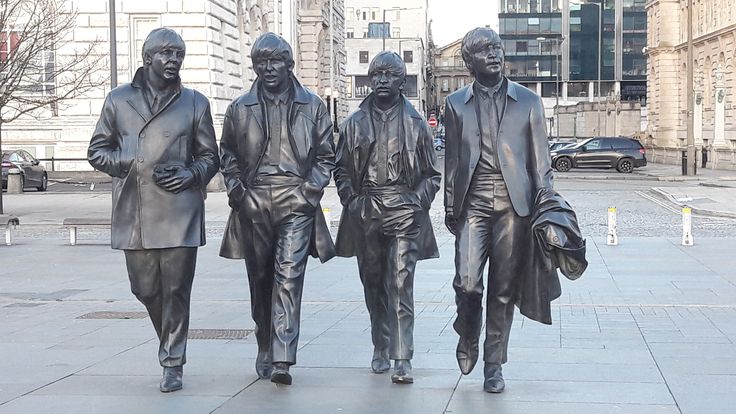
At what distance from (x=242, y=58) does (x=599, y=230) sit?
23981 mm

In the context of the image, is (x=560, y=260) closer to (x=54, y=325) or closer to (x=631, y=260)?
(x=54, y=325)

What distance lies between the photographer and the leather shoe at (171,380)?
287 inches

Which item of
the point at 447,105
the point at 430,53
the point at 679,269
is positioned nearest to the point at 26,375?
the point at 447,105

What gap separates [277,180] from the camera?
7461 mm

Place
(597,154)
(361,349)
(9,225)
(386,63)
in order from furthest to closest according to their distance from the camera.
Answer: (597,154), (9,225), (361,349), (386,63)

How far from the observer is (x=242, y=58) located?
4300 cm

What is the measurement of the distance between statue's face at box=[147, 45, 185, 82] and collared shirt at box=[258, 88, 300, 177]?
624mm

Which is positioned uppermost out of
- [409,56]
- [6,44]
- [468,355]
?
[409,56]

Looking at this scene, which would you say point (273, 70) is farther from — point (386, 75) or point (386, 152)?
point (386, 152)

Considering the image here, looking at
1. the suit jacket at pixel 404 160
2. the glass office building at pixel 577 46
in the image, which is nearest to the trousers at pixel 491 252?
the suit jacket at pixel 404 160

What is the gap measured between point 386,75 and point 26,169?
2915 centimetres

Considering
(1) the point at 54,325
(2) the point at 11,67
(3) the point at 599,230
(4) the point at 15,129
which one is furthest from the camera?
(4) the point at 15,129

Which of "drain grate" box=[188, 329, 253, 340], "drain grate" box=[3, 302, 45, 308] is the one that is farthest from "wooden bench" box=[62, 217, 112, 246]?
"drain grate" box=[188, 329, 253, 340]

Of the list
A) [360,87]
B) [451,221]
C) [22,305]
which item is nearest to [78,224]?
[22,305]
